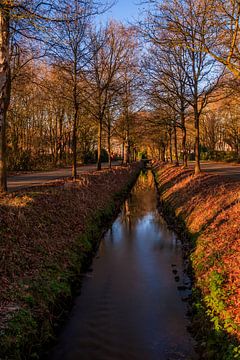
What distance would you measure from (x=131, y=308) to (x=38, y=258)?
237cm

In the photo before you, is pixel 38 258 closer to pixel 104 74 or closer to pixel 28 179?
pixel 28 179

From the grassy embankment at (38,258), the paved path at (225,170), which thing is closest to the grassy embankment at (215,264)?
the grassy embankment at (38,258)

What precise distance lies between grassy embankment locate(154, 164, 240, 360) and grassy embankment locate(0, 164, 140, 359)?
2786 millimetres

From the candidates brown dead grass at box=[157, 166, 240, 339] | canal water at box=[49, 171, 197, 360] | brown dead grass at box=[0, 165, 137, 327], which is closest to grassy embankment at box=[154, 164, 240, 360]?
brown dead grass at box=[157, 166, 240, 339]

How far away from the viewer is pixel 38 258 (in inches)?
294

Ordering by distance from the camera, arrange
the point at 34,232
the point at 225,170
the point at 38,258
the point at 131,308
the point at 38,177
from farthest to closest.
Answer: the point at 225,170, the point at 38,177, the point at 34,232, the point at 38,258, the point at 131,308

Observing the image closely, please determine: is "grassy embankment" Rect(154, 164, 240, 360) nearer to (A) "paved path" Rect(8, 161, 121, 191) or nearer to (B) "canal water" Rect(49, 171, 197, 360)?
(B) "canal water" Rect(49, 171, 197, 360)

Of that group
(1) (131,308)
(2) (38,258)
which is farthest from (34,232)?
(1) (131,308)

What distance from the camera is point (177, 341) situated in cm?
577

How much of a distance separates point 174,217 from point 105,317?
8.55 metres

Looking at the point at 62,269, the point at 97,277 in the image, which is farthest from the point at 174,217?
the point at 62,269

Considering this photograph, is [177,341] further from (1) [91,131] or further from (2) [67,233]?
(1) [91,131]

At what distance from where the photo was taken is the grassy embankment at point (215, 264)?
5.07 m

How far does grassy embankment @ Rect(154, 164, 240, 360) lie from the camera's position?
5.07 m
